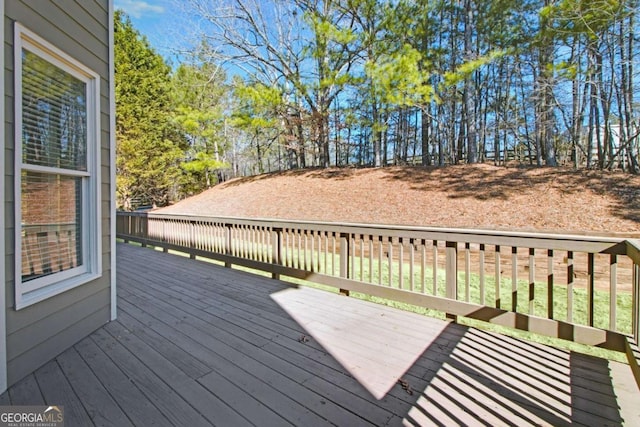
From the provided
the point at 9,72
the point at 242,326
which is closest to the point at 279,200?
the point at 242,326

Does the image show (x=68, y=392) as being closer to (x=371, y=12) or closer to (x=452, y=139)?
(x=371, y=12)

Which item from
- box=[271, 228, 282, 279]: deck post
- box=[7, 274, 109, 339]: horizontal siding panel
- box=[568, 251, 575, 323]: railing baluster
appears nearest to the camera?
box=[7, 274, 109, 339]: horizontal siding panel

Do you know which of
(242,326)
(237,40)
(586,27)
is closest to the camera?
(242,326)

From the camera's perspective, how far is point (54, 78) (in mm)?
2336

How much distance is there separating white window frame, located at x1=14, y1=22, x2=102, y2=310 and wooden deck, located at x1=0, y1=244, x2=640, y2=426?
0.51 metres

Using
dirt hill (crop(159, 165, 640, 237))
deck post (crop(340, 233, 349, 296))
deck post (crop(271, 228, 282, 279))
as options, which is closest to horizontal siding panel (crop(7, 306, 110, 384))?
deck post (crop(271, 228, 282, 279))

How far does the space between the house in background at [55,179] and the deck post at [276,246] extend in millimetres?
1959

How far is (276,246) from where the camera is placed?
4383mm

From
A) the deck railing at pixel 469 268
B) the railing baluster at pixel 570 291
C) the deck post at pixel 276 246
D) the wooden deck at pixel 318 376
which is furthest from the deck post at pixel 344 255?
the railing baluster at pixel 570 291

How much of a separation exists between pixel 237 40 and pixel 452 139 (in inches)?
416

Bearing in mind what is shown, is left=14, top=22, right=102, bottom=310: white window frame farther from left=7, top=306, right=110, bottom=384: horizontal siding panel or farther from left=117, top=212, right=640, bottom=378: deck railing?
left=117, top=212, right=640, bottom=378: deck railing

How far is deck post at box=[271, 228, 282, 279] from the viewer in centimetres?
436

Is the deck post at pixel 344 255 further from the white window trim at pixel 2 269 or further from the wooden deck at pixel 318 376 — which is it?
the white window trim at pixel 2 269

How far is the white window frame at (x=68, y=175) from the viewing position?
1958 millimetres
